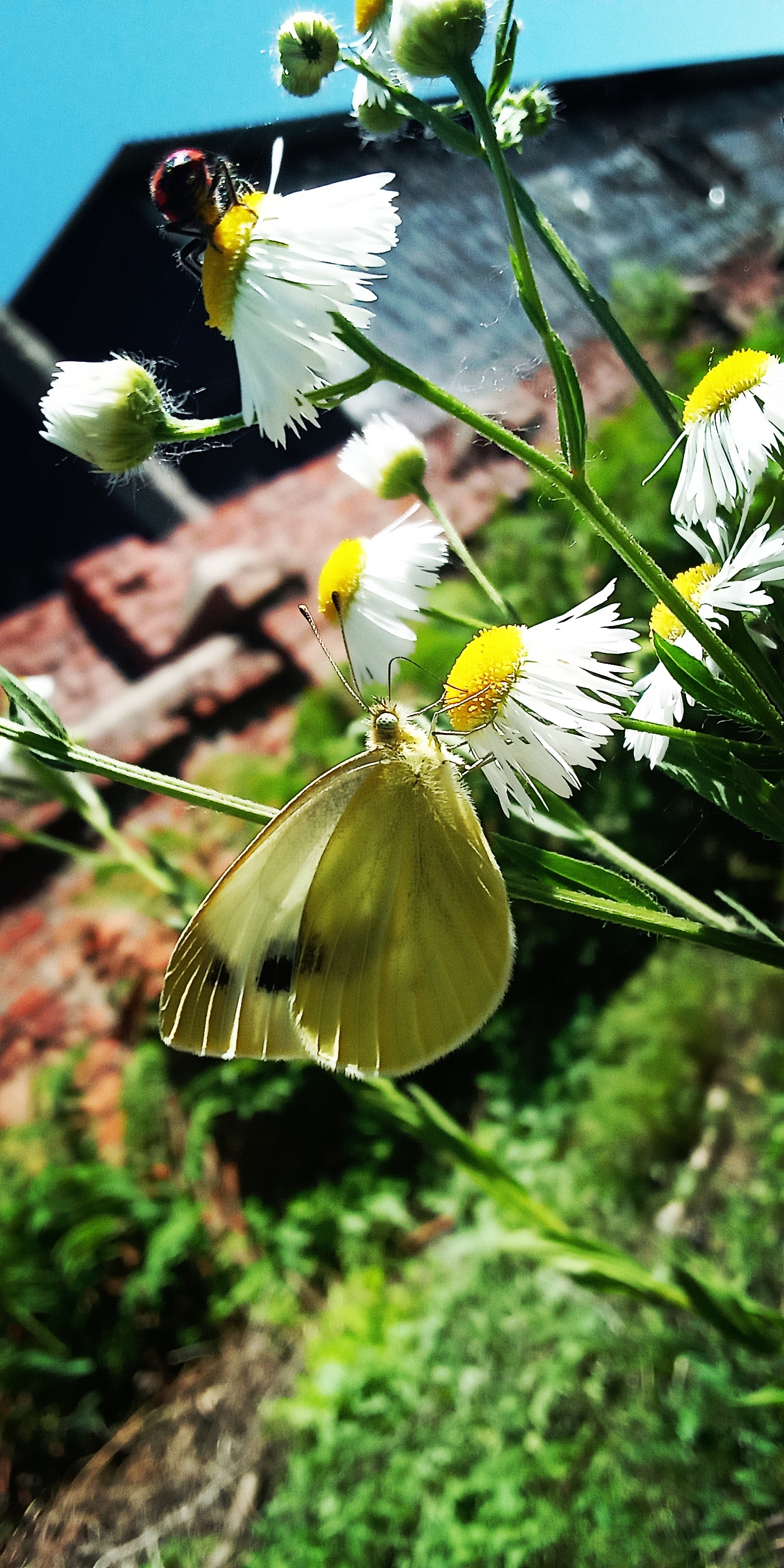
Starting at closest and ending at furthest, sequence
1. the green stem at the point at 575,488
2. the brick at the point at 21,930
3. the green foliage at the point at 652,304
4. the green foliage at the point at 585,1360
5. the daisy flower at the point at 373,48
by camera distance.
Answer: the green stem at the point at 575,488, the daisy flower at the point at 373,48, the green foliage at the point at 585,1360, the green foliage at the point at 652,304, the brick at the point at 21,930

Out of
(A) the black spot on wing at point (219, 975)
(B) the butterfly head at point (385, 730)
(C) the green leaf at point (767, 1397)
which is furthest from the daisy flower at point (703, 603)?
(C) the green leaf at point (767, 1397)

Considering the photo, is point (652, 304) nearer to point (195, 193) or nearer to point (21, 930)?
point (195, 193)

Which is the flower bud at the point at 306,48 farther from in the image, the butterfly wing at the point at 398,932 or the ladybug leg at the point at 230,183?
the butterfly wing at the point at 398,932

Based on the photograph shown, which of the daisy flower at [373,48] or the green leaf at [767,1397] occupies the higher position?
the daisy flower at [373,48]

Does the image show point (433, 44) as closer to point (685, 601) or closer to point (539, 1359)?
point (685, 601)

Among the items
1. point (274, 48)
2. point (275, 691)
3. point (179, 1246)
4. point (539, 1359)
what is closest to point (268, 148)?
point (274, 48)
